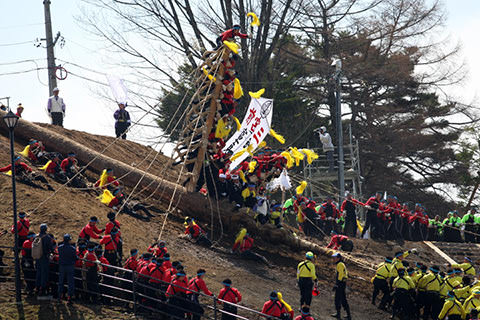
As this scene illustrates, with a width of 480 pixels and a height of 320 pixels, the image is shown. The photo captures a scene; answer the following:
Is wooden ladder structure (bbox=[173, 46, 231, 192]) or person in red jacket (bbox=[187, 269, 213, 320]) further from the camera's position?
wooden ladder structure (bbox=[173, 46, 231, 192])

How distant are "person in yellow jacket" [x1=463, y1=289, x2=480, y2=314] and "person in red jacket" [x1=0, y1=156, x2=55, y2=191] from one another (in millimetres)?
11165

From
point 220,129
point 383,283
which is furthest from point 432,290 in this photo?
point 220,129

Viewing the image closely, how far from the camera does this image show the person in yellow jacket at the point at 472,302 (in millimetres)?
16406

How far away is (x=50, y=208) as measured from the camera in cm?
1830

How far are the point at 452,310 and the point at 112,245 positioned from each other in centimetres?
789

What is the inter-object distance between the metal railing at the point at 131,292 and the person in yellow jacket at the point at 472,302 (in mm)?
4913

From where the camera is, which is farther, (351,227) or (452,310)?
(351,227)

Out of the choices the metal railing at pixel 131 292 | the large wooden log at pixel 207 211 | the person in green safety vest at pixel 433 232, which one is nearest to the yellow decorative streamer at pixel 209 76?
the large wooden log at pixel 207 211

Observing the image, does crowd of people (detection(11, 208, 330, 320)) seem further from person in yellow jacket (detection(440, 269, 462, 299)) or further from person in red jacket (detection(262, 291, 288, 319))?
person in yellow jacket (detection(440, 269, 462, 299))

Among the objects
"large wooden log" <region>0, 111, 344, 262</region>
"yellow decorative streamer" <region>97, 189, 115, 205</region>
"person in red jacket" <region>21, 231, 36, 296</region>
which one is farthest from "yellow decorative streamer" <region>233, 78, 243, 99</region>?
"person in red jacket" <region>21, 231, 36, 296</region>

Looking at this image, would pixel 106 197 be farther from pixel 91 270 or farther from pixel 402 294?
pixel 402 294

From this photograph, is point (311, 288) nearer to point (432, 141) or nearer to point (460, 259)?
point (460, 259)

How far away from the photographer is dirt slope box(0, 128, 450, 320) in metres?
17.4

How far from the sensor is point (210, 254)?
755 inches
